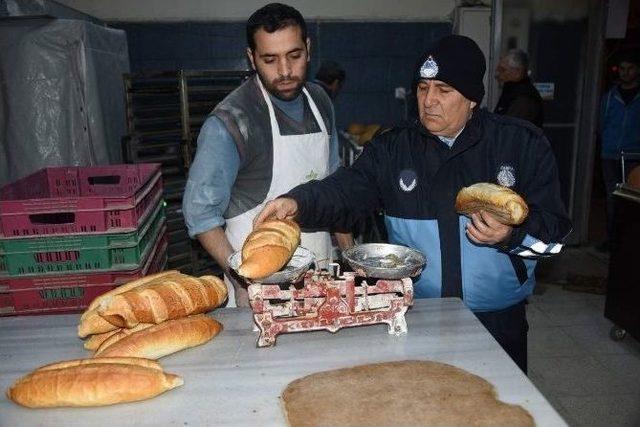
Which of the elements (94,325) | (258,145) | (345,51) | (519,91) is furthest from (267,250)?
(345,51)

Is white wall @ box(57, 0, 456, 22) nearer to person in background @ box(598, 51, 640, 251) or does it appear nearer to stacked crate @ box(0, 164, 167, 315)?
person in background @ box(598, 51, 640, 251)

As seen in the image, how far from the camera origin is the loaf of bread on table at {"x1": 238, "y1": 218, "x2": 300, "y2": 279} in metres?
1.52

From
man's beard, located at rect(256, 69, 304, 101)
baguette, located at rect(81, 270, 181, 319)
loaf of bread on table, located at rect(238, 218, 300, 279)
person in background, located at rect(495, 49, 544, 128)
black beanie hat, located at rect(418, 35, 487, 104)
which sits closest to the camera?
loaf of bread on table, located at rect(238, 218, 300, 279)

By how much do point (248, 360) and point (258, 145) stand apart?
111 centimetres

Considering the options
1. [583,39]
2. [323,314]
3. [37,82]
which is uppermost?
[583,39]

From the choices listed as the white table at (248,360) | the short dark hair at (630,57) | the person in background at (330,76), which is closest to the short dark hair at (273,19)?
the white table at (248,360)

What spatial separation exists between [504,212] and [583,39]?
18.1 feet

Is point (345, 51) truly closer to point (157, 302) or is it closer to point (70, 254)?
point (70, 254)

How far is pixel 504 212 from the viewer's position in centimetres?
160

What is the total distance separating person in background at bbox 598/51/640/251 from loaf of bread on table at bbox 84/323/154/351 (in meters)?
5.80

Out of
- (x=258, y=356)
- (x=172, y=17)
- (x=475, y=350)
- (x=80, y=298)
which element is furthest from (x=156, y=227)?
(x=172, y=17)

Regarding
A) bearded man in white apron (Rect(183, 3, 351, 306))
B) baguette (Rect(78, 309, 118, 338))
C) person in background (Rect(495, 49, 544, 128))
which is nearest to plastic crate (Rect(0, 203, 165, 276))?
bearded man in white apron (Rect(183, 3, 351, 306))

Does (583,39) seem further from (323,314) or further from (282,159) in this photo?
(323,314)

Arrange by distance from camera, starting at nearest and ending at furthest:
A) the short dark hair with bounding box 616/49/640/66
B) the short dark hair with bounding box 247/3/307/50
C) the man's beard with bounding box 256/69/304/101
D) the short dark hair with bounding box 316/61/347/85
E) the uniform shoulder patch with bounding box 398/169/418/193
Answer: the uniform shoulder patch with bounding box 398/169/418/193 < the short dark hair with bounding box 247/3/307/50 < the man's beard with bounding box 256/69/304/101 < the short dark hair with bounding box 316/61/347/85 < the short dark hair with bounding box 616/49/640/66
